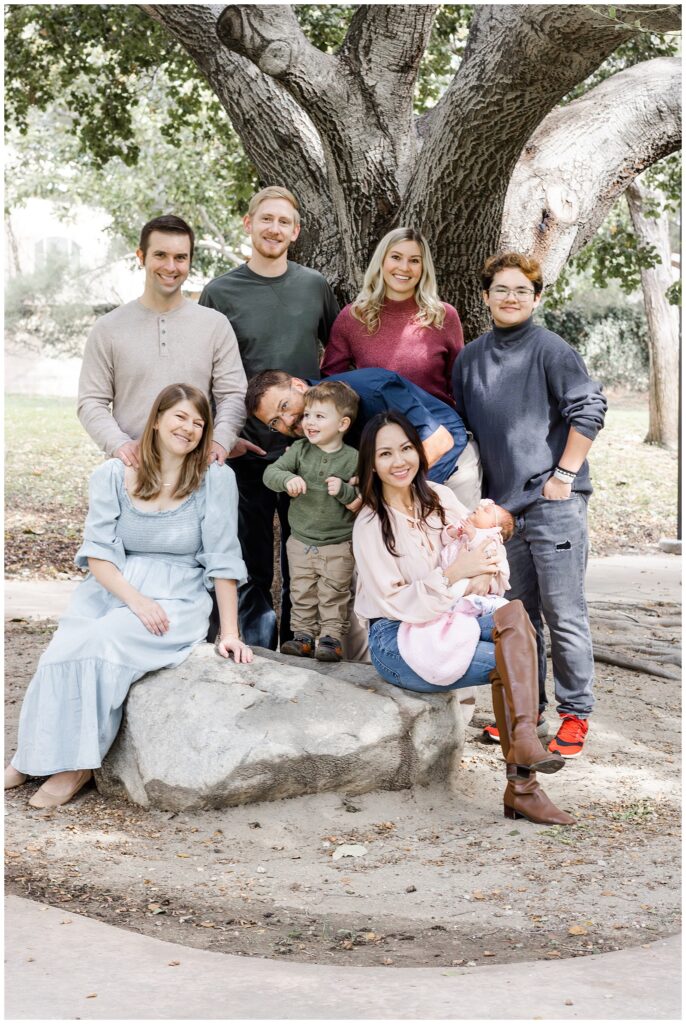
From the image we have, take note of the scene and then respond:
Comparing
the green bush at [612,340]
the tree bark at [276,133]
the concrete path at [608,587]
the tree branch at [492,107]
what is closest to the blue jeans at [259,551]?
the tree branch at [492,107]

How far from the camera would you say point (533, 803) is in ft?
14.9

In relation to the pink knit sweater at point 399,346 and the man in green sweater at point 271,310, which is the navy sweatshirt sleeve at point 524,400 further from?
the man in green sweater at point 271,310

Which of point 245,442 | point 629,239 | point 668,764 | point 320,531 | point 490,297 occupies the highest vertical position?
point 629,239

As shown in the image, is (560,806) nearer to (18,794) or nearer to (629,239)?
(18,794)

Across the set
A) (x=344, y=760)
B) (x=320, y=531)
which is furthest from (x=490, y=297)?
(x=344, y=760)

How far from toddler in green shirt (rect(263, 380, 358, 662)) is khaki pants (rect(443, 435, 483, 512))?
0.47m

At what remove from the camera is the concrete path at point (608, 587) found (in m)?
8.94

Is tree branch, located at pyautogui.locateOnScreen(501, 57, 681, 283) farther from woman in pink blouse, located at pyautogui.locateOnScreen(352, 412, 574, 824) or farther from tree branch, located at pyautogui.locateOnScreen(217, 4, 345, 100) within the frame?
woman in pink blouse, located at pyautogui.locateOnScreen(352, 412, 574, 824)

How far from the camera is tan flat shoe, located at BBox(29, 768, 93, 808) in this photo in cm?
464

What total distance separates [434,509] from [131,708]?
4.85 feet

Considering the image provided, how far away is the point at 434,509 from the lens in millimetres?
4727

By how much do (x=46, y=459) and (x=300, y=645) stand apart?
42.0ft

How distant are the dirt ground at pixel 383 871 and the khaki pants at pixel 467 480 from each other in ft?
4.03

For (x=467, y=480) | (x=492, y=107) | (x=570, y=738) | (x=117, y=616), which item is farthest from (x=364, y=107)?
(x=570, y=738)
